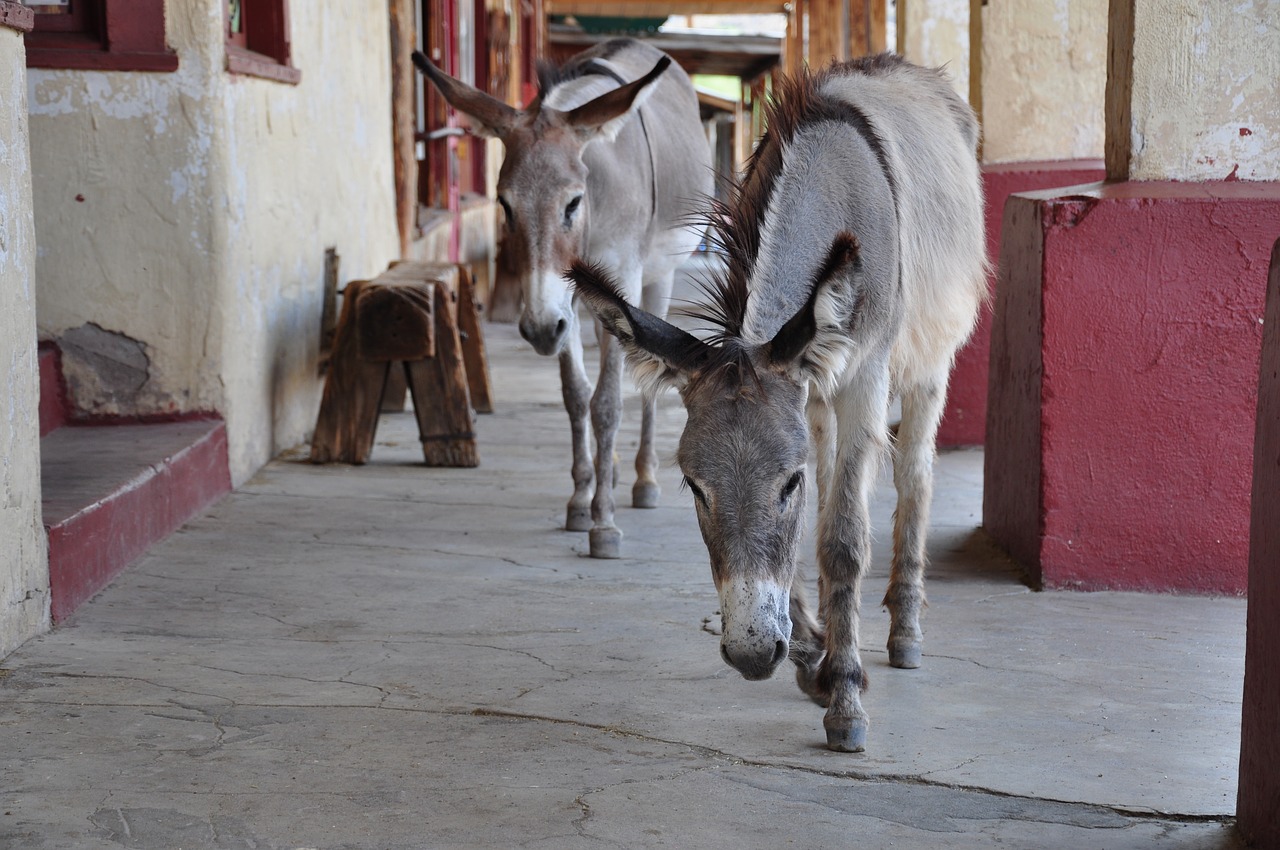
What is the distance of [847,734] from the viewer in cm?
327

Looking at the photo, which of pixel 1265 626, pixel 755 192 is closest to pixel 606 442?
pixel 755 192

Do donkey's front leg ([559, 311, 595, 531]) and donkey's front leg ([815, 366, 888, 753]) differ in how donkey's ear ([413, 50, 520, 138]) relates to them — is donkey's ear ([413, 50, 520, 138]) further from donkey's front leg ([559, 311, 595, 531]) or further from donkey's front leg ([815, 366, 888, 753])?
donkey's front leg ([815, 366, 888, 753])

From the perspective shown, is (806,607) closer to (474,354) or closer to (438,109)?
(474,354)

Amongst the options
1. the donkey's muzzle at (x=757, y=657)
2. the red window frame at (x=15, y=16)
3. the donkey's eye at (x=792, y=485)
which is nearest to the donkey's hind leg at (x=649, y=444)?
the red window frame at (x=15, y=16)

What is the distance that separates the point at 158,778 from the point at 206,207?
3.16m

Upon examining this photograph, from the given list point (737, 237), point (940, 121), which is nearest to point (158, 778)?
point (737, 237)

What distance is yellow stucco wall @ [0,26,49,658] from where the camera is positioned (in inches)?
148

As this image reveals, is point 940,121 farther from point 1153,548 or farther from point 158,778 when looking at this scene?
point 158,778

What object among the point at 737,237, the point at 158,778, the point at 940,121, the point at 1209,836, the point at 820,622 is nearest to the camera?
the point at 1209,836

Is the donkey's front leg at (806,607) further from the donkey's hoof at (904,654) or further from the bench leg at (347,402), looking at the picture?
the bench leg at (347,402)

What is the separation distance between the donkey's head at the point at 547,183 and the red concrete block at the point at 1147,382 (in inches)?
65.4

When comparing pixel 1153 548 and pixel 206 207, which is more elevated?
pixel 206 207

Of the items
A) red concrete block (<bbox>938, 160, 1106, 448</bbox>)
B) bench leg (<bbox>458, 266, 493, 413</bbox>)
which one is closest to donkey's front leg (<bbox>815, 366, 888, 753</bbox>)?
red concrete block (<bbox>938, 160, 1106, 448</bbox>)

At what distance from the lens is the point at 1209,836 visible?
9.14 feet
